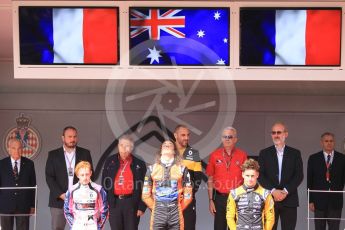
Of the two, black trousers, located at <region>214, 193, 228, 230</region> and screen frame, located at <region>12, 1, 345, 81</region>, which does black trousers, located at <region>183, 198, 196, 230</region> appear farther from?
screen frame, located at <region>12, 1, 345, 81</region>

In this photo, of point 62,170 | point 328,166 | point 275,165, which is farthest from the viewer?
point 328,166

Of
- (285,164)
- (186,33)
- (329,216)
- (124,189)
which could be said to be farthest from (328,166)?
(186,33)

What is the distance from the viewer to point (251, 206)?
783cm

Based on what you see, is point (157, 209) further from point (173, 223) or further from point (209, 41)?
point (209, 41)

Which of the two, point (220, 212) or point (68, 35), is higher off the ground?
point (68, 35)

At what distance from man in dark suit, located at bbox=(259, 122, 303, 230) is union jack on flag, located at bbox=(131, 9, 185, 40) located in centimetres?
206

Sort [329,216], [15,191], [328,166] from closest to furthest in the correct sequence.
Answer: [15,191] → [329,216] → [328,166]

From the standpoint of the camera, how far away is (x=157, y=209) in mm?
8227

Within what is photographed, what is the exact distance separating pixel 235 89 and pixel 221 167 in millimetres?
2735

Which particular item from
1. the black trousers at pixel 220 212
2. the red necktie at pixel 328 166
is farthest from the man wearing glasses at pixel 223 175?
the red necktie at pixel 328 166

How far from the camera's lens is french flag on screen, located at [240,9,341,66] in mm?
8156

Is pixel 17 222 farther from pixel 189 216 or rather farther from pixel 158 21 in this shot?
pixel 158 21

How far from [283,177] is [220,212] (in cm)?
96

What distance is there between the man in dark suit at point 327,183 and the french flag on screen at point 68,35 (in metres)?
3.73
